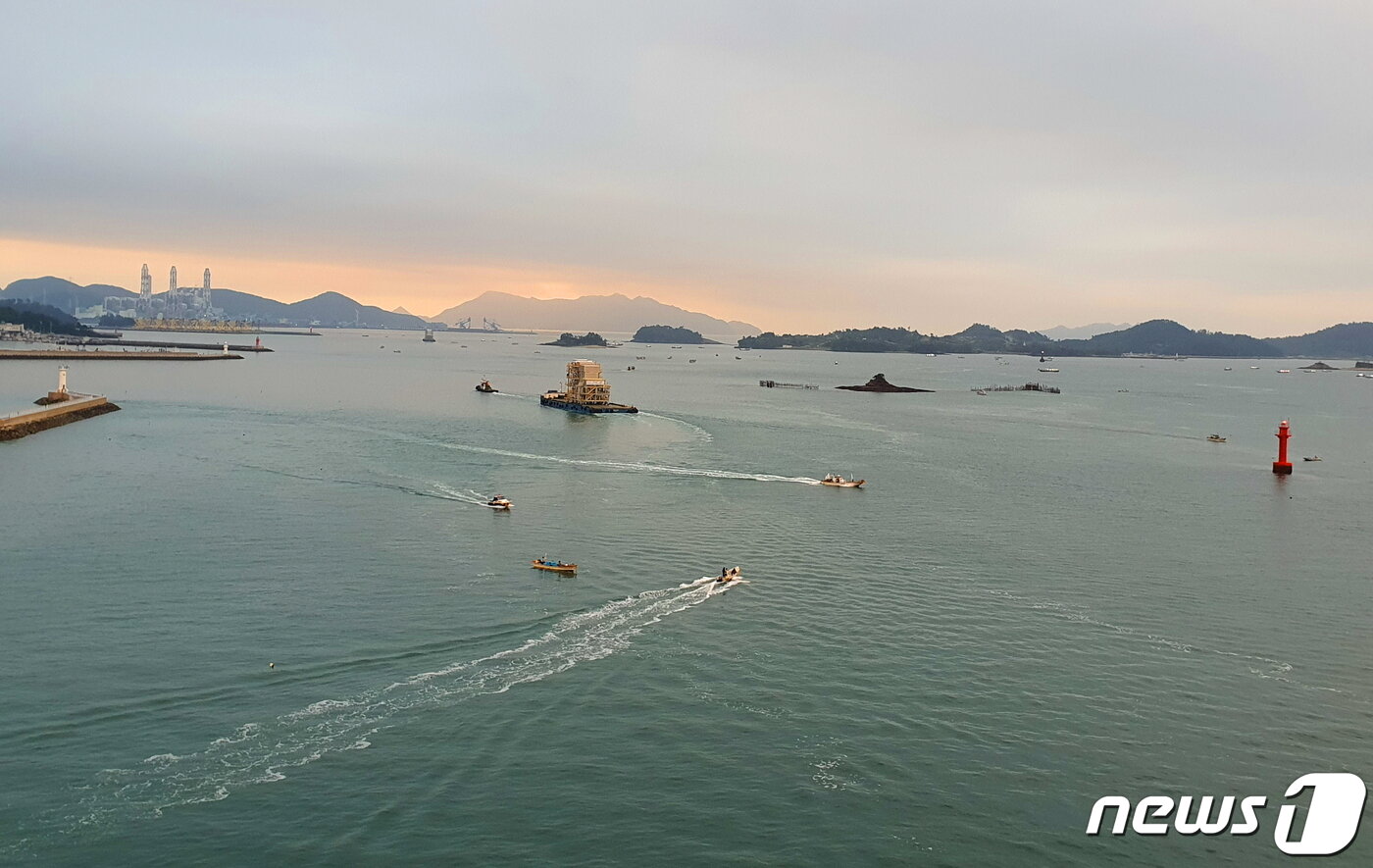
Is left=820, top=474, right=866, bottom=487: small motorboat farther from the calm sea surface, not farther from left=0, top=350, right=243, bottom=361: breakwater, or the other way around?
left=0, top=350, right=243, bottom=361: breakwater

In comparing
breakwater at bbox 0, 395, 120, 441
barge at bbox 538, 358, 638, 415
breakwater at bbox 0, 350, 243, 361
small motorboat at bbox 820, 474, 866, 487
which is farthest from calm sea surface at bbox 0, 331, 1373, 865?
breakwater at bbox 0, 350, 243, 361

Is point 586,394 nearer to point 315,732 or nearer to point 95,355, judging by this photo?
point 315,732

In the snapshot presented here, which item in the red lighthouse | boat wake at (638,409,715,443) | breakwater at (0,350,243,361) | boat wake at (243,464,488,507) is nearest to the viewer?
boat wake at (243,464,488,507)

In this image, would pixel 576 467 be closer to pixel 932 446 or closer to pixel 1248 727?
pixel 932 446

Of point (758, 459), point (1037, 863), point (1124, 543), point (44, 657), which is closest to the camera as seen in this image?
point (1037, 863)

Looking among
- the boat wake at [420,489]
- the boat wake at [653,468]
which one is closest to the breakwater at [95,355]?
the boat wake at [653,468]

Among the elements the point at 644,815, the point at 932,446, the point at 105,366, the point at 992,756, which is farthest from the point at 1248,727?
the point at 105,366

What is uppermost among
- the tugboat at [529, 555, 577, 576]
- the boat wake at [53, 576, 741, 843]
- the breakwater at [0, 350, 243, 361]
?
the breakwater at [0, 350, 243, 361]
